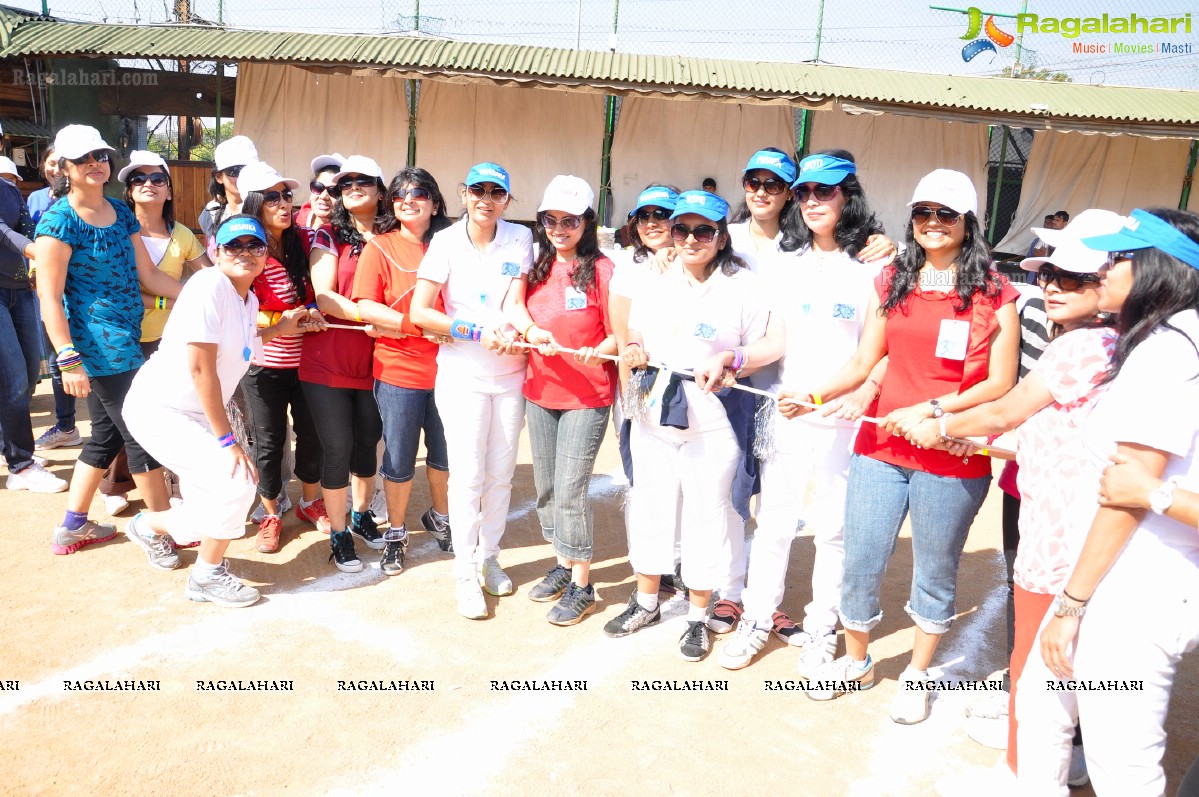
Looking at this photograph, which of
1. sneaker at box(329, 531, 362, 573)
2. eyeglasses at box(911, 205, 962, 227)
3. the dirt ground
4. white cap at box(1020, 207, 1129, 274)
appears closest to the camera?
white cap at box(1020, 207, 1129, 274)

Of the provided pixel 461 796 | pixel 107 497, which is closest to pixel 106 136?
pixel 107 497

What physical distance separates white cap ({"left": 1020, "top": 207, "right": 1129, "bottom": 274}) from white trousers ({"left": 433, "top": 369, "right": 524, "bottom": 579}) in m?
2.34


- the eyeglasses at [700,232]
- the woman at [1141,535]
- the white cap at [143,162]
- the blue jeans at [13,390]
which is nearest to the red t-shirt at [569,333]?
the eyeglasses at [700,232]

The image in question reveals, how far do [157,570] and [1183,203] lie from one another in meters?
14.6

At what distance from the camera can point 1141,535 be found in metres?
2.26

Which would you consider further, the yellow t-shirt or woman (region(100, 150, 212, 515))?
the yellow t-shirt

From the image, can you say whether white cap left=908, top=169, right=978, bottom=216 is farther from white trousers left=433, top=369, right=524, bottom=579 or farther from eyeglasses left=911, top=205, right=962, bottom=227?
white trousers left=433, top=369, right=524, bottom=579

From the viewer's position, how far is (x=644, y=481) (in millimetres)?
3787

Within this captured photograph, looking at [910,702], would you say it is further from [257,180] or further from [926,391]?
[257,180]

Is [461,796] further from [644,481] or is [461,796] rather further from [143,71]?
[143,71]

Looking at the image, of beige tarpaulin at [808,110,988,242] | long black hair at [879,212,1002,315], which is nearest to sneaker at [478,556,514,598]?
long black hair at [879,212,1002,315]

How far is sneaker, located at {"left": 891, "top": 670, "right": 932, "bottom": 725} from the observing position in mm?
3385

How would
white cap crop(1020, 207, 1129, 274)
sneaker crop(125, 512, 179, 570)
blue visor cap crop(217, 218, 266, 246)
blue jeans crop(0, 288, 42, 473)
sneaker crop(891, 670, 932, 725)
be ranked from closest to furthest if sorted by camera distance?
white cap crop(1020, 207, 1129, 274), sneaker crop(891, 670, 932, 725), blue visor cap crop(217, 218, 266, 246), sneaker crop(125, 512, 179, 570), blue jeans crop(0, 288, 42, 473)

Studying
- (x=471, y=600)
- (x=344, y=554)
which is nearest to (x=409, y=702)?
(x=471, y=600)
